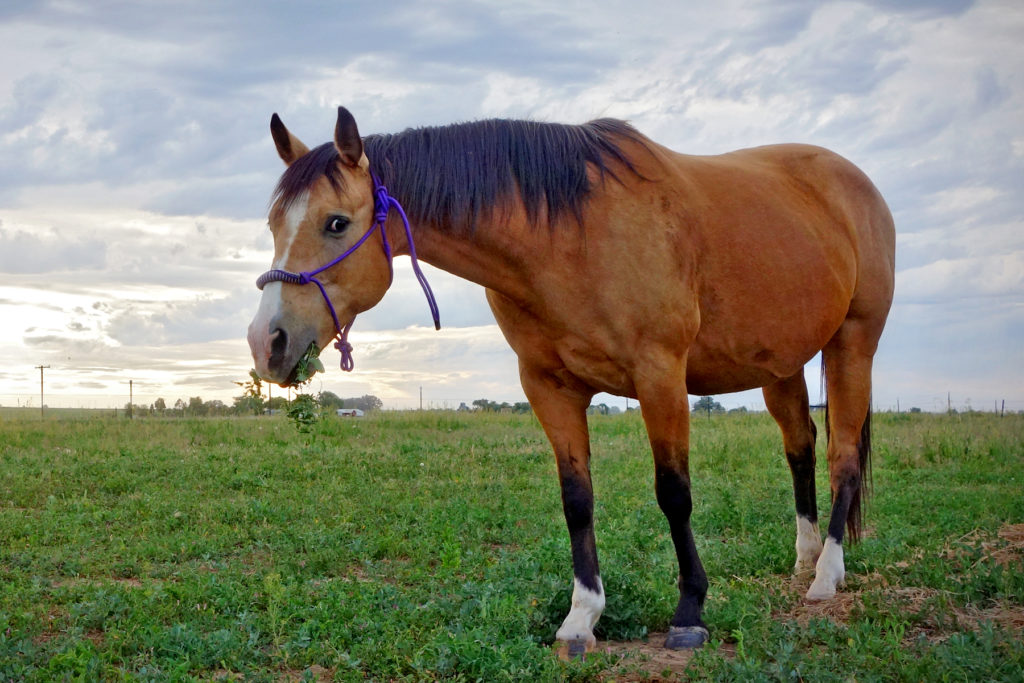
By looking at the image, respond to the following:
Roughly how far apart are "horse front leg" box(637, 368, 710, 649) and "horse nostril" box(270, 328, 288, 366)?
175 cm

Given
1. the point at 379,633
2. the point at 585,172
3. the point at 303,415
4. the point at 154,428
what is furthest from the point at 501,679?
the point at 154,428

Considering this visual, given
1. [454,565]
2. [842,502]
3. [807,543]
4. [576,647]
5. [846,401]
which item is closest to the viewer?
[576,647]

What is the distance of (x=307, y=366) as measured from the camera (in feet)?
12.6

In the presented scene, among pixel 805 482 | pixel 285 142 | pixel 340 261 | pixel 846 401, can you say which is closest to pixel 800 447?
pixel 805 482

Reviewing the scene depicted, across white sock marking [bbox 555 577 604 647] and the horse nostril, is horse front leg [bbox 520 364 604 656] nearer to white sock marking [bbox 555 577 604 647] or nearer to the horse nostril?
white sock marking [bbox 555 577 604 647]

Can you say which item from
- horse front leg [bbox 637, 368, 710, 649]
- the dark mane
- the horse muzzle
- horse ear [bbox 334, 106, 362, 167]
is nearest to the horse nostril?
the horse muzzle

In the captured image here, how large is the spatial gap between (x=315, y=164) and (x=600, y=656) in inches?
99.7

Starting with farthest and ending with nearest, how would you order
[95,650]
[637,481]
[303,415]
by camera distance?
1. [637,481]
2. [95,650]
3. [303,415]

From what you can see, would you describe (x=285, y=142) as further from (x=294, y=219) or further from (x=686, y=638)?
(x=686, y=638)

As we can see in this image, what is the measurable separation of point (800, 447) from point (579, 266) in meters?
3.08

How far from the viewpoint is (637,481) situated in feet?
33.8

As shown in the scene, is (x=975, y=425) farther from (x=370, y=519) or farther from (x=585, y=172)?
(x=585, y=172)

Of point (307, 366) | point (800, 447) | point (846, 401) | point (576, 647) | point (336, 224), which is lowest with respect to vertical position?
point (576, 647)

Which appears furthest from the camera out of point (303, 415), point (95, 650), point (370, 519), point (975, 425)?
point (975, 425)
